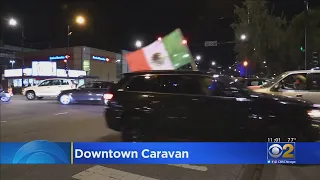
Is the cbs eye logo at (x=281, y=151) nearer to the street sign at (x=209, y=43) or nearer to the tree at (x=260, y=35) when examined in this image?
the street sign at (x=209, y=43)

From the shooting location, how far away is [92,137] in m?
7.99

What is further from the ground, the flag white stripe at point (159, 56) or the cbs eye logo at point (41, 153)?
the flag white stripe at point (159, 56)

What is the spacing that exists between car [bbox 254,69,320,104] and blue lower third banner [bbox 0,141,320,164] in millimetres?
4209

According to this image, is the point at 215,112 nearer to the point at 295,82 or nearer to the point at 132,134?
the point at 132,134

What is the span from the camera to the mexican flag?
841 centimetres

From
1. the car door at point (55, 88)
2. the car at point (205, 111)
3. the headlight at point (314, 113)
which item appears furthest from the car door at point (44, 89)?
the headlight at point (314, 113)

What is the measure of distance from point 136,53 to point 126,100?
1873mm

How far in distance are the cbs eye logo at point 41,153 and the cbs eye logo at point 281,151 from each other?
241cm

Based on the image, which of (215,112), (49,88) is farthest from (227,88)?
(49,88)

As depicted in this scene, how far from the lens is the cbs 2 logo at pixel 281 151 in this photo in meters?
4.17

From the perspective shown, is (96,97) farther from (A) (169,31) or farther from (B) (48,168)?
(B) (48,168)

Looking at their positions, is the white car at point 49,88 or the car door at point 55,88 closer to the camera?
the car door at point 55,88

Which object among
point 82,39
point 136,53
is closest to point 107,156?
point 136,53

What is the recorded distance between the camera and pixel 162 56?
864cm
